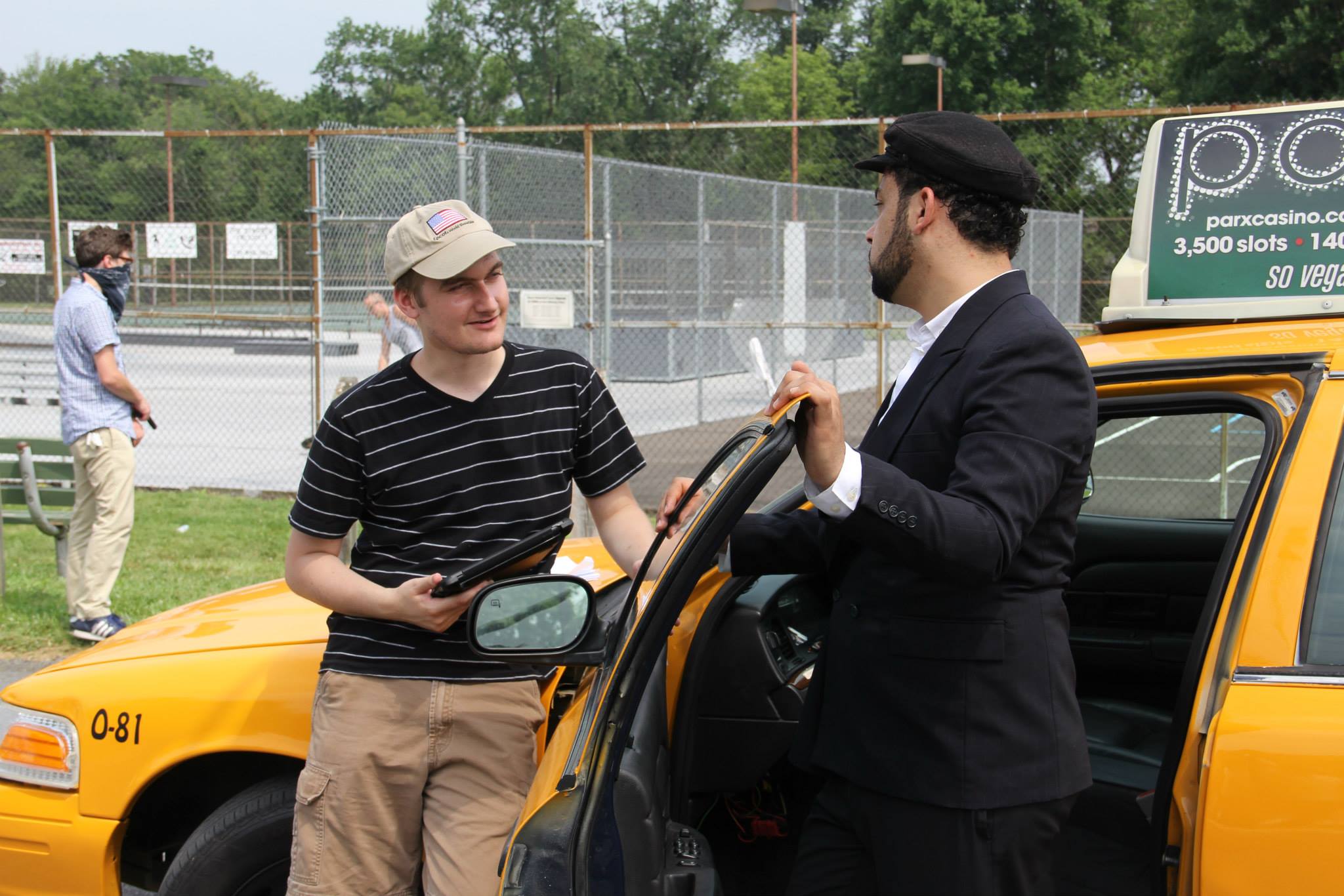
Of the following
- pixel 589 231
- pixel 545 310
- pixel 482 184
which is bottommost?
pixel 545 310

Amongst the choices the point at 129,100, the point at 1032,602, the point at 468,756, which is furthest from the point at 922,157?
the point at 129,100

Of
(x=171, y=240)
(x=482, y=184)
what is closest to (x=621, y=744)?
(x=482, y=184)

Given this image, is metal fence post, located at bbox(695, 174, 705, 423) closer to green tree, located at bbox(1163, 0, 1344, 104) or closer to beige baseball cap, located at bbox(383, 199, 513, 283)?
beige baseball cap, located at bbox(383, 199, 513, 283)

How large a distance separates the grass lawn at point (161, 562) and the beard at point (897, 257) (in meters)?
5.45

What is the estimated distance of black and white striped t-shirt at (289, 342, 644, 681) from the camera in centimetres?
249

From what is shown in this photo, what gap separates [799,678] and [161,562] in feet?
20.2

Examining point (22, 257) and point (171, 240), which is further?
point (171, 240)

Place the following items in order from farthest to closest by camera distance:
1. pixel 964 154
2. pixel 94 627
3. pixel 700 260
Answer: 1. pixel 700 260
2. pixel 94 627
3. pixel 964 154

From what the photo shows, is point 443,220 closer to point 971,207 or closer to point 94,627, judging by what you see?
point 971,207

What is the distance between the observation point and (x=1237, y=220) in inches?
108

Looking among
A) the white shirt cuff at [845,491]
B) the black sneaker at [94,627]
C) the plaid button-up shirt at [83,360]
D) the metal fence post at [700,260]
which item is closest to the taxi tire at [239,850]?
the white shirt cuff at [845,491]

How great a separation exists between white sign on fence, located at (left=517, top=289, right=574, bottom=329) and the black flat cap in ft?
19.6

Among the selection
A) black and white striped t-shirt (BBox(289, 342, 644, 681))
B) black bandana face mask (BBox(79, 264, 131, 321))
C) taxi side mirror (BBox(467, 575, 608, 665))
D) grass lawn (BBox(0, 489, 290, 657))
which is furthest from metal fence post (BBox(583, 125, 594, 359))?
taxi side mirror (BBox(467, 575, 608, 665))

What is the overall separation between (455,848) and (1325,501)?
1.66 meters
